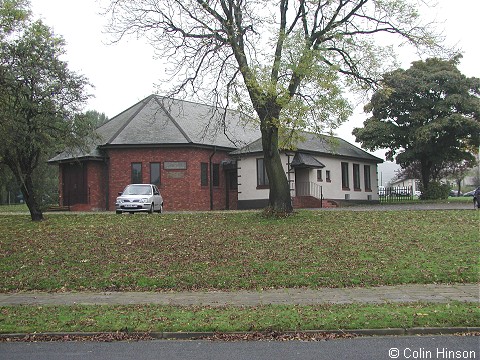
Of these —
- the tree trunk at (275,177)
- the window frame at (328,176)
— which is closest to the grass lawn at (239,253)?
the tree trunk at (275,177)

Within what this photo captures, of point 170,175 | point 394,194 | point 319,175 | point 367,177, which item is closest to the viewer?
point 170,175

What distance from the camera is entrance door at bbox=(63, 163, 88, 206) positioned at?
33.2 m

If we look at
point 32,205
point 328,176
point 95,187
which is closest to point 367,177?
point 328,176

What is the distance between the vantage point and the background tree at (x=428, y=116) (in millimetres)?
35531

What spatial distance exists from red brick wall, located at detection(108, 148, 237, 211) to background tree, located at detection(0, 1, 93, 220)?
27.4ft

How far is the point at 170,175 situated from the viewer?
32250 mm

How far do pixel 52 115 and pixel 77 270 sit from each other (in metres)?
11.2

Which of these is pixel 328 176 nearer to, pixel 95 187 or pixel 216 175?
pixel 216 175

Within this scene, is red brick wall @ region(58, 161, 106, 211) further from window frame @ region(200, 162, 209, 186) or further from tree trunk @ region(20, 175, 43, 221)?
tree trunk @ region(20, 175, 43, 221)

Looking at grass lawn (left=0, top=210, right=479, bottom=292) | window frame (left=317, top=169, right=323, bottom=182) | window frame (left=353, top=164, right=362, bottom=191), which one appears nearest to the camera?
grass lawn (left=0, top=210, right=479, bottom=292)
